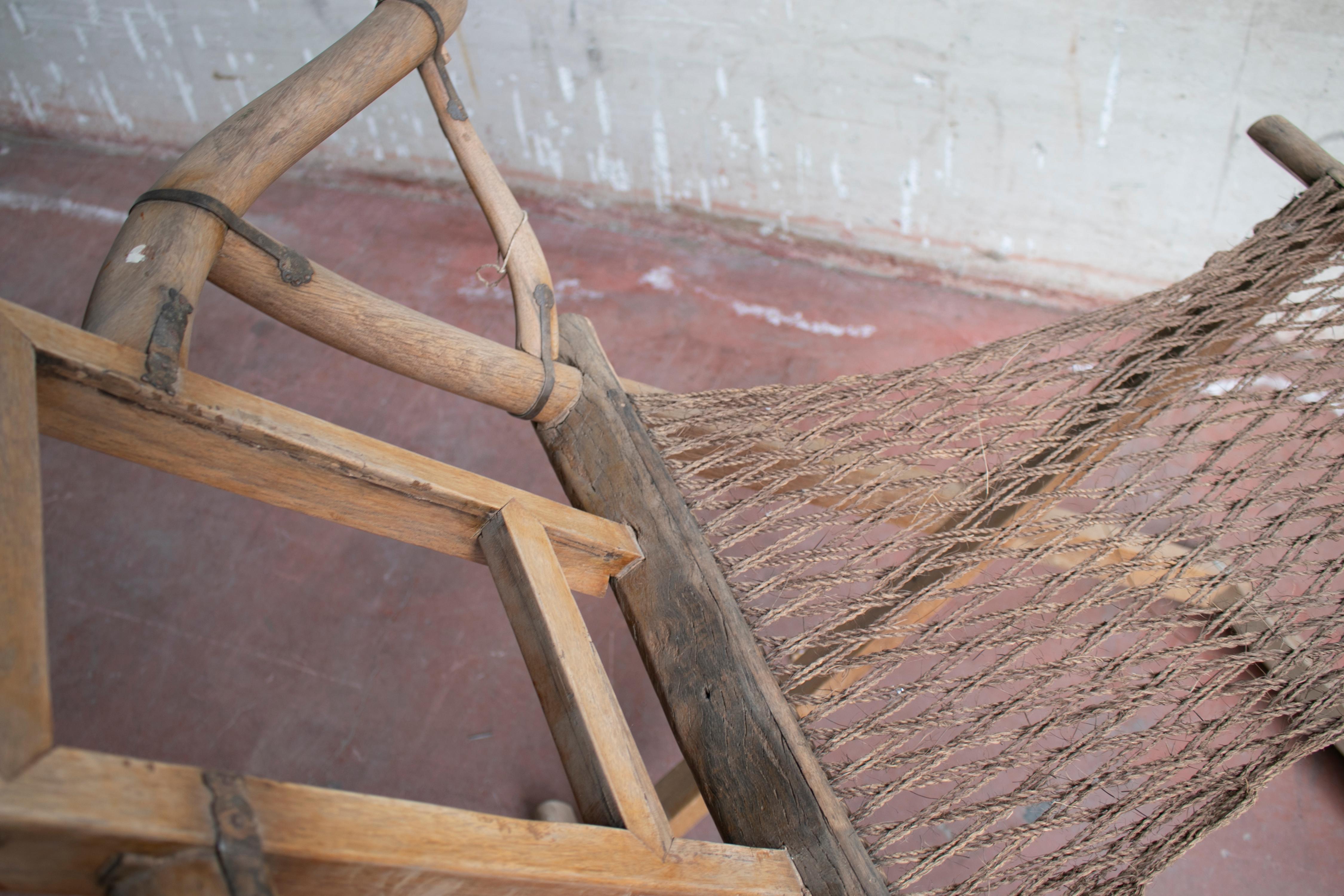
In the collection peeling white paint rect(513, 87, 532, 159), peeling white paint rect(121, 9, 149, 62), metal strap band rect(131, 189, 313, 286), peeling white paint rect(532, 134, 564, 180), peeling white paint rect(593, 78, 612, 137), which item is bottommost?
metal strap band rect(131, 189, 313, 286)

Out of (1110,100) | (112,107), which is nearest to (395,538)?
(1110,100)

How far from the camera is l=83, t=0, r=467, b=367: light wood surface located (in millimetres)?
572

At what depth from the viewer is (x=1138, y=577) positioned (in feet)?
4.58

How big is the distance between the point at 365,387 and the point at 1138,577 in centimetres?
163

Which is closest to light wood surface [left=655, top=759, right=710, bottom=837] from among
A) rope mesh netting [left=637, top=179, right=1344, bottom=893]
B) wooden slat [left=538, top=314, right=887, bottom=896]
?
rope mesh netting [left=637, top=179, right=1344, bottom=893]

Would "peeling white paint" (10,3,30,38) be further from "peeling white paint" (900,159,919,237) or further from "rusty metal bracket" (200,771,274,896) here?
"rusty metal bracket" (200,771,274,896)

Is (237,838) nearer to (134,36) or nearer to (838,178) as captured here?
(838,178)

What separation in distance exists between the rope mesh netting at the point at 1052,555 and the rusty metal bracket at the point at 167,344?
17.6 inches

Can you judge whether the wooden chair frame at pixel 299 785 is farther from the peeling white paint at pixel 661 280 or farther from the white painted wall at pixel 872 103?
the white painted wall at pixel 872 103

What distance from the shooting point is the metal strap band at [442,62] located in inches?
33.5

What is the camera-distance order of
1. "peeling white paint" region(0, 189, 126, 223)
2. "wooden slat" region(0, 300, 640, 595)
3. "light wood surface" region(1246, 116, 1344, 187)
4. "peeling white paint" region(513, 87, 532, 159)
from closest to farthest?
"wooden slat" region(0, 300, 640, 595)
"light wood surface" region(1246, 116, 1344, 187)
"peeling white paint" region(513, 87, 532, 159)
"peeling white paint" region(0, 189, 126, 223)

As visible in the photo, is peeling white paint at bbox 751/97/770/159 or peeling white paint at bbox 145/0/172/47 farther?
peeling white paint at bbox 145/0/172/47

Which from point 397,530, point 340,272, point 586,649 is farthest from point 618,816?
point 340,272

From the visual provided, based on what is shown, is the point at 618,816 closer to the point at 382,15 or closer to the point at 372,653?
the point at 382,15
